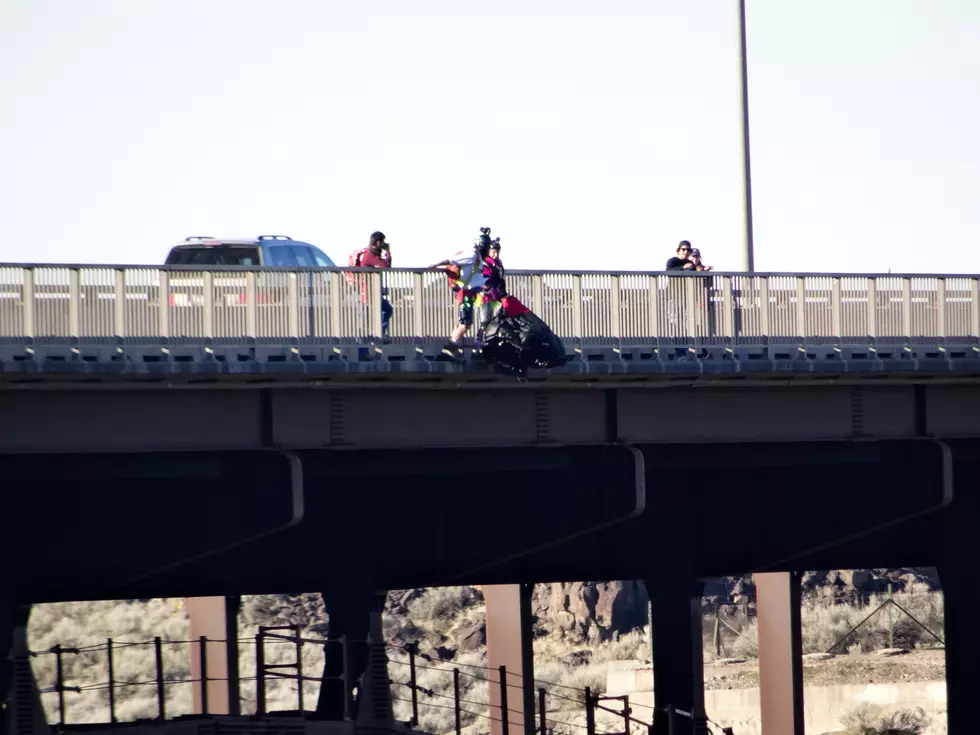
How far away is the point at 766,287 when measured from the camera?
27.6 metres

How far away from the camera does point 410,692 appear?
53.4 metres

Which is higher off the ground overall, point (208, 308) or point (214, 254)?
point (214, 254)

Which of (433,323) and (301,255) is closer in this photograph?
(433,323)

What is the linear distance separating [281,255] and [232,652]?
31.2 ft

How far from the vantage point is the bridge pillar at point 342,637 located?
27281mm

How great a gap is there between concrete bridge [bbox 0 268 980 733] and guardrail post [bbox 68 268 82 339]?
5cm

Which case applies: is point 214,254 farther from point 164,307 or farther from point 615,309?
point 615,309

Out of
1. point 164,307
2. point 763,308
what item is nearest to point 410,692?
point 763,308

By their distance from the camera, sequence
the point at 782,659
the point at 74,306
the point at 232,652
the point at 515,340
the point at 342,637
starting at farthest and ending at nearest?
the point at 782,659, the point at 232,652, the point at 342,637, the point at 515,340, the point at 74,306

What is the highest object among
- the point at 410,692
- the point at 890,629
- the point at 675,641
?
the point at 675,641

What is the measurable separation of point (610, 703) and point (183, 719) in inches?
905

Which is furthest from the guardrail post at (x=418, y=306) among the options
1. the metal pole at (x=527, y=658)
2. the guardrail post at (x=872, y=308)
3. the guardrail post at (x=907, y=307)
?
the metal pole at (x=527, y=658)

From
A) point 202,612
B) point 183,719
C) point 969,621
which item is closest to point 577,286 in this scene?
point 183,719

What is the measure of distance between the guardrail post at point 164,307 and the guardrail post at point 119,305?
0.54 meters
